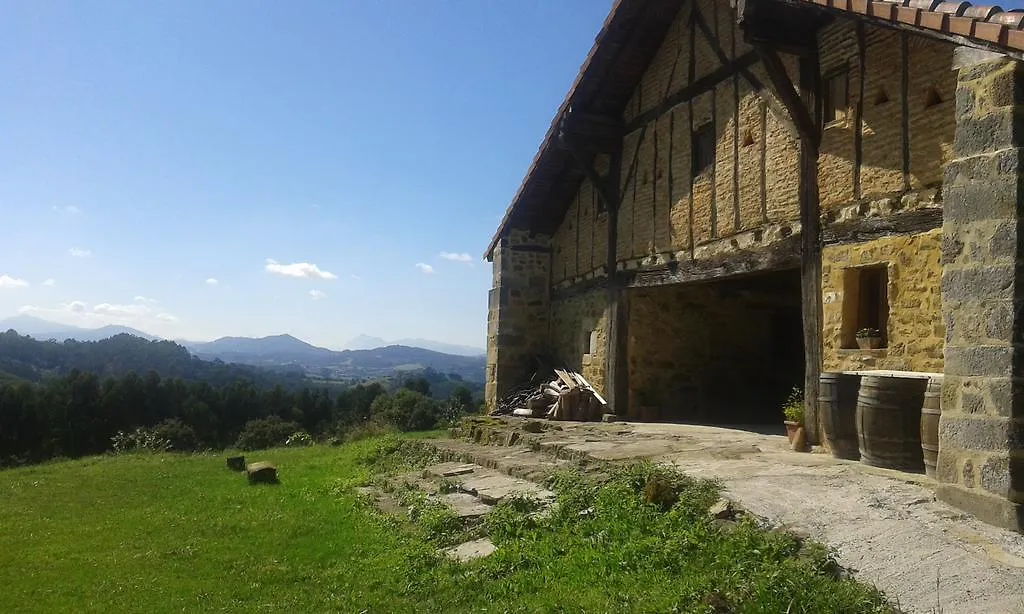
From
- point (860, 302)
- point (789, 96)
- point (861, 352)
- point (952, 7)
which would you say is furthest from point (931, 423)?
point (789, 96)

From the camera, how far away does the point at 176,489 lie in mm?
8742

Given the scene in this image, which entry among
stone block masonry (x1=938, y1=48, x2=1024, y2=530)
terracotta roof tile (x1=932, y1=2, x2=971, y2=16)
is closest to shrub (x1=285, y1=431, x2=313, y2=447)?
stone block masonry (x1=938, y1=48, x2=1024, y2=530)

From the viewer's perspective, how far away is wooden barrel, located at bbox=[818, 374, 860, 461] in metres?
6.05

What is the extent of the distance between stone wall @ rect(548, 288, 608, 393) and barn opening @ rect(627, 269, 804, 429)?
2.32 ft

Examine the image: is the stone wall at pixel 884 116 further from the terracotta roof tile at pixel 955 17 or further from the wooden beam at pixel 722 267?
the terracotta roof tile at pixel 955 17

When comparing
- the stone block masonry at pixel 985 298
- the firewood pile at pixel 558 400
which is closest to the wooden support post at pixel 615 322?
the firewood pile at pixel 558 400

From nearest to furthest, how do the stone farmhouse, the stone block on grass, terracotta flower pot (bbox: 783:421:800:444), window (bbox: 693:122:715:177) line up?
the stone farmhouse < terracotta flower pot (bbox: 783:421:800:444) < the stone block on grass < window (bbox: 693:122:715:177)

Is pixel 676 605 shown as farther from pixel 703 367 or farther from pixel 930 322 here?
pixel 703 367

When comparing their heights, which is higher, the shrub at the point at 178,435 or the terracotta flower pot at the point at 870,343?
the terracotta flower pot at the point at 870,343

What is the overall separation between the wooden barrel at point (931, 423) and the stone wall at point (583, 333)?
260 inches

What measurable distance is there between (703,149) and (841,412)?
4.66 meters

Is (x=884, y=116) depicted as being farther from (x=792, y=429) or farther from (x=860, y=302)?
(x=792, y=429)

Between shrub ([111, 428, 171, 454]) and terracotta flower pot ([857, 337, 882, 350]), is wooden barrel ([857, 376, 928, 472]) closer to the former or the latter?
terracotta flower pot ([857, 337, 882, 350])

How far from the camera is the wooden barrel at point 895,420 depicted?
5.43 m
